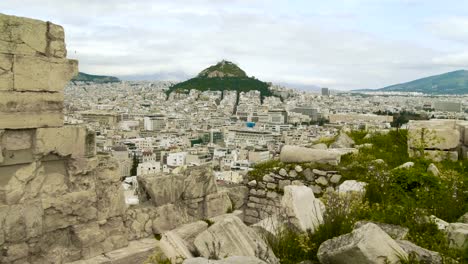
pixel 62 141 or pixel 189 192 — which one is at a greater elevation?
pixel 62 141

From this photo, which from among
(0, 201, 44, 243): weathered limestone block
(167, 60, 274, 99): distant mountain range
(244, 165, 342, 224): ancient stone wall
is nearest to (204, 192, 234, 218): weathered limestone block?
(244, 165, 342, 224): ancient stone wall

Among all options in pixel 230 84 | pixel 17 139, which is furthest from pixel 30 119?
pixel 230 84

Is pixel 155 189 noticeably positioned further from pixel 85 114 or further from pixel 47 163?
pixel 85 114

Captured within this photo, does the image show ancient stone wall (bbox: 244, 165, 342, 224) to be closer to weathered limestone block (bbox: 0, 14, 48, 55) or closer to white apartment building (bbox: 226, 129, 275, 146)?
weathered limestone block (bbox: 0, 14, 48, 55)

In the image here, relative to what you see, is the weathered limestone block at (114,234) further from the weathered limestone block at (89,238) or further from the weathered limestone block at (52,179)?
the weathered limestone block at (52,179)

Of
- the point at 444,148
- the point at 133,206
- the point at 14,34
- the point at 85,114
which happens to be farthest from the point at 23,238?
the point at 85,114

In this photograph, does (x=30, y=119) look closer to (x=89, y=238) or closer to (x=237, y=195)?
(x=89, y=238)
